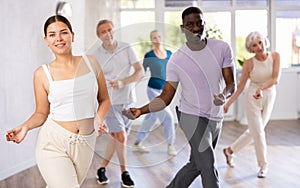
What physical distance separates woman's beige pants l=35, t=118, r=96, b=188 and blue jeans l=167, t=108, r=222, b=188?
71cm

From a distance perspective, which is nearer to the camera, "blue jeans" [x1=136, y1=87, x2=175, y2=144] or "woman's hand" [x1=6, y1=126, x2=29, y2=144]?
"woman's hand" [x1=6, y1=126, x2=29, y2=144]

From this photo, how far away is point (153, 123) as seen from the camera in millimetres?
4145

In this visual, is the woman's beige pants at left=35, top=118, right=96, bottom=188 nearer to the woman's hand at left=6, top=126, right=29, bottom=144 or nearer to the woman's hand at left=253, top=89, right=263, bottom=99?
the woman's hand at left=6, top=126, right=29, bottom=144

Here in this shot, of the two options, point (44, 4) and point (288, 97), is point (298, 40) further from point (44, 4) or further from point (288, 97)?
point (44, 4)

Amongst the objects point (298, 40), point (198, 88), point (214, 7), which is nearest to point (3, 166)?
point (198, 88)

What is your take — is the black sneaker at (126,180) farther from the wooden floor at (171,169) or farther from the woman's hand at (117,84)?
the woman's hand at (117,84)

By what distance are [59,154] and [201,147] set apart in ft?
2.79

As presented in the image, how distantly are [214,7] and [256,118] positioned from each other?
15.3 feet

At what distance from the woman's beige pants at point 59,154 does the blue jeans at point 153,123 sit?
1.20 metres

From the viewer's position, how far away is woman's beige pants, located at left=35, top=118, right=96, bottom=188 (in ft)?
8.39

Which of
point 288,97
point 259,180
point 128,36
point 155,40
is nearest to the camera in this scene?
point 155,40

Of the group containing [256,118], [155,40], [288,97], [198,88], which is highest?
[155,40]

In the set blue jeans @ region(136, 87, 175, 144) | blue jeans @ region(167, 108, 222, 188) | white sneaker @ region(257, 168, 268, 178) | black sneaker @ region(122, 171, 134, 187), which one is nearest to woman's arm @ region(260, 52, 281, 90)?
white sneaker @ region(257, 168, 268, 178)

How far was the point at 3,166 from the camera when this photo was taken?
199 inches
